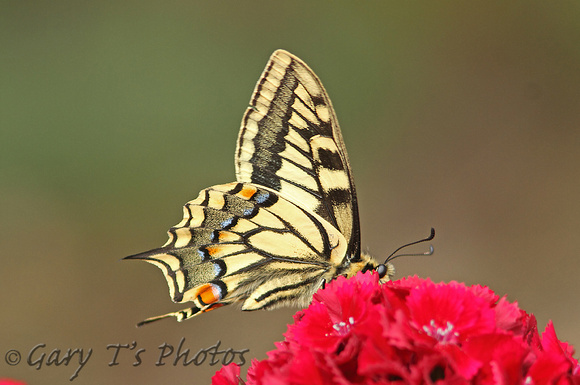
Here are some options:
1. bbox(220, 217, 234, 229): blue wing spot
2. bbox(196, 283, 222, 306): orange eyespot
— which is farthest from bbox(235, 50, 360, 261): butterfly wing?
bbox(196, 283, 222, 306): orange eyespot

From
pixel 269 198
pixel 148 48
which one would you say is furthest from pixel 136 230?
pixel 269 198

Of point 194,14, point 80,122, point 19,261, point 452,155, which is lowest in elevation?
point 19,261

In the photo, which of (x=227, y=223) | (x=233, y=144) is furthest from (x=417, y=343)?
(x=233, y=144)

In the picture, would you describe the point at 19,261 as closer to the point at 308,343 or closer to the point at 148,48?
the point at 148,48

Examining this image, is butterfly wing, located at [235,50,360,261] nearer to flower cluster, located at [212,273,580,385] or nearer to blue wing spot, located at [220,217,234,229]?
blue wing spot, located at [220,217,234,229]

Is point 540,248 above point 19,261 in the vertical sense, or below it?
above

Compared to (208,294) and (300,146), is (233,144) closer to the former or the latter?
(300,146)
